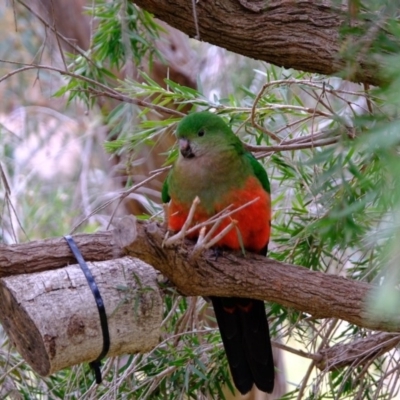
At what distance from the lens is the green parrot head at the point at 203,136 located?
2.31 meters

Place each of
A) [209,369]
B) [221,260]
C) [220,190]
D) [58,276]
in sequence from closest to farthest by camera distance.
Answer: [58,276] → [221,260] → [220,190] → [209,369]

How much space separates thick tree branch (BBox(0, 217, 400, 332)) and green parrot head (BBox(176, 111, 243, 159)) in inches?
16.5

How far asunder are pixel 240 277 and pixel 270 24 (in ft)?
2.31

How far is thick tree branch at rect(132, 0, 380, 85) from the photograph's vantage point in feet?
6.28

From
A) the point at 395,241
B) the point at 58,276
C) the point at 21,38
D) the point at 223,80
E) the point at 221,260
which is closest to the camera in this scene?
the point at 395,241

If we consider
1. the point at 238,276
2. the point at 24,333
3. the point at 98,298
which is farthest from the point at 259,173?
the point at 24,333

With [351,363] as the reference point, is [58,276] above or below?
above

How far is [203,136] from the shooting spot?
7.60 ft

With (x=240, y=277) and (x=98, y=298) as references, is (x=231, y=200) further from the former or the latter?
(x=98, y=298)

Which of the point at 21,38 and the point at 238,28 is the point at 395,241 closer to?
the point at 238,28

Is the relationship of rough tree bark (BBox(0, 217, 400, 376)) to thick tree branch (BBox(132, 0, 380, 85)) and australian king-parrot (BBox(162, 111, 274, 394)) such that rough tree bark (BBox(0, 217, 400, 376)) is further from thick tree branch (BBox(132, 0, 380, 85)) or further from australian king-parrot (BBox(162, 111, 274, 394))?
thick tree branch (BBox(132, 0, 380, 85))

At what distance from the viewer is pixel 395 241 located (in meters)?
0.83

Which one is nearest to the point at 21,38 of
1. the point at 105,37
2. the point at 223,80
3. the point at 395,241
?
the point at 223,80

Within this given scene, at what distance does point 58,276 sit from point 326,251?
1.04m
